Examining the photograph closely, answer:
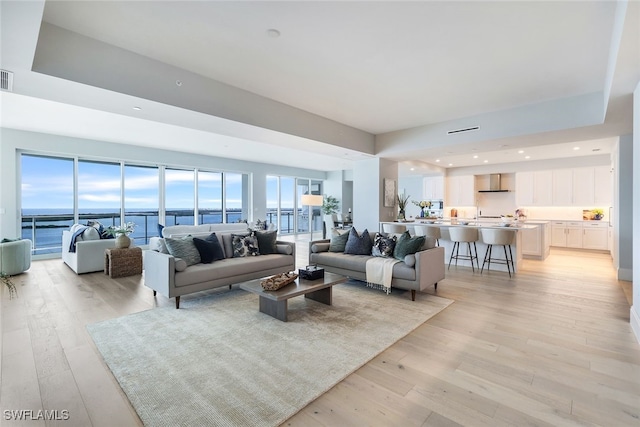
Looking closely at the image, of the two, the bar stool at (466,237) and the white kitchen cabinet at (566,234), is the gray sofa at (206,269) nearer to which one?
the bar stool at (466,237)

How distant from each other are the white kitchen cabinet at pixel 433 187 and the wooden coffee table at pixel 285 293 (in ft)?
26.8

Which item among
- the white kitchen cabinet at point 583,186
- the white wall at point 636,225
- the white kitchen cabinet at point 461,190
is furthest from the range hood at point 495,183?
the white wall at point 636,225

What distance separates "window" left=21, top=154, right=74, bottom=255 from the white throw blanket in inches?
312

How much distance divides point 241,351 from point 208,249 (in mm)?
2110

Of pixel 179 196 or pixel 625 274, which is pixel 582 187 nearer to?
pixel 625 274

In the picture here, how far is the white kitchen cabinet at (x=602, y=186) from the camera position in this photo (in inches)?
317

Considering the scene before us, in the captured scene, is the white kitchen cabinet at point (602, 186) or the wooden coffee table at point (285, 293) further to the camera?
the white kitchen cabinet at point (602, 186)

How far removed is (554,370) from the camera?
234cm

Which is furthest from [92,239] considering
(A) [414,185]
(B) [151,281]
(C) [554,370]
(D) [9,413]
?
(A) [414,185]

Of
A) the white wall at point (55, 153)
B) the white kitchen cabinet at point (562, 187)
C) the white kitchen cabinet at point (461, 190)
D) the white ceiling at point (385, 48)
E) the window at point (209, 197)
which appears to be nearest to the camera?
the white ceiling at point (385, 48)

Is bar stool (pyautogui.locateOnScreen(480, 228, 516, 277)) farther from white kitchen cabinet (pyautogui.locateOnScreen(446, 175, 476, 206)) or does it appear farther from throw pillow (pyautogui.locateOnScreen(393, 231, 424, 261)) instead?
white kitchen cabinet (pyautogui.locateOnScreen(446, 175, 476, 206))

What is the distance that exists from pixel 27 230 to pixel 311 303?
7.78 metres

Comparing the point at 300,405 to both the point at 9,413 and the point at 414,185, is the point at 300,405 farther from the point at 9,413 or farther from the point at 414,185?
the point at 414,185

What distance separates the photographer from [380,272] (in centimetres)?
422
